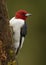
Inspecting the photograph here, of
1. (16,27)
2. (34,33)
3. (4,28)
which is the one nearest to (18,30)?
(16,27)

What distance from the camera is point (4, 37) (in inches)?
173

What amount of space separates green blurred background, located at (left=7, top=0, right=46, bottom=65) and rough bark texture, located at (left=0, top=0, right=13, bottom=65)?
3.40 metres

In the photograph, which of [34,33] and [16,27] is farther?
[34,33]

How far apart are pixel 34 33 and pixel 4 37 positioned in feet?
12.3

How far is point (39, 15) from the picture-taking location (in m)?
8.06

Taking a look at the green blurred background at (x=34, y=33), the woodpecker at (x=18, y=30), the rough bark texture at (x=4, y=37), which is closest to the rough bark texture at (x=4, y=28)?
the rough bark texture at (x=4, y=37)

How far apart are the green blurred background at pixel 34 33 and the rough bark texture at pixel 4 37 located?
11.1 ft

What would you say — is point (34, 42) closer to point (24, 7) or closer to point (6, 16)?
point (24, 7)

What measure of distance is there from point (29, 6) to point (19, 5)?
17 cm

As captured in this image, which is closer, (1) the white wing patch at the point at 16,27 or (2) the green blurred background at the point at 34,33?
(1) the white wing patch at the point at 16,27

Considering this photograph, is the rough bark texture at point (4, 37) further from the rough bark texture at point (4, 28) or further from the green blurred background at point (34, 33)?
the green blurred background at point (34, 33)

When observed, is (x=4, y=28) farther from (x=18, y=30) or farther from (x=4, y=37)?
(x=18, y=30)

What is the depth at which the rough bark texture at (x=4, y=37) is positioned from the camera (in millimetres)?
4363

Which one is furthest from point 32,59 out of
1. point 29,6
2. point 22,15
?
point 22,15
